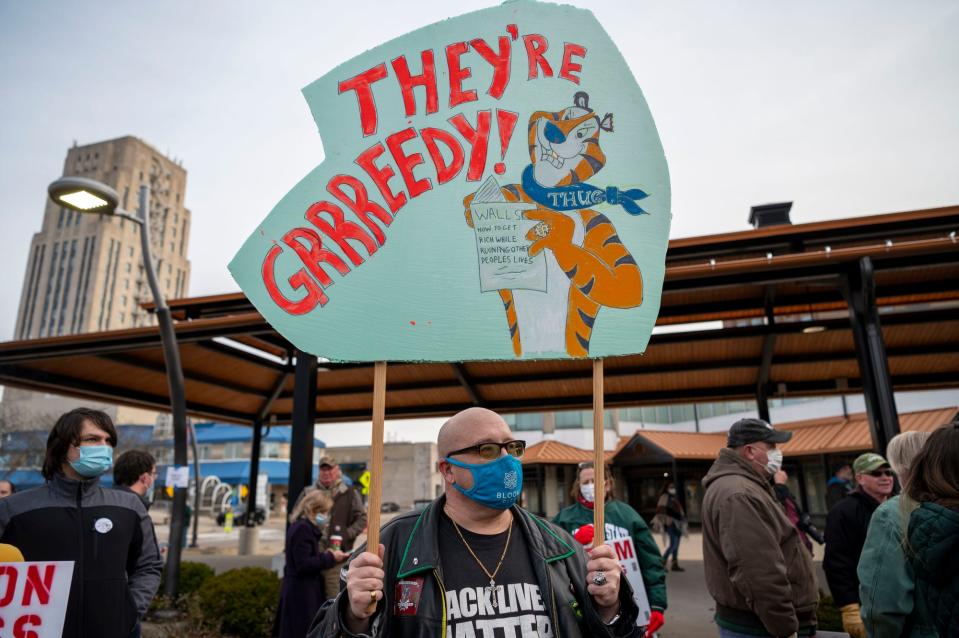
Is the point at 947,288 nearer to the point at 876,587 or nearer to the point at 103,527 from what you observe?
the point at 876,587

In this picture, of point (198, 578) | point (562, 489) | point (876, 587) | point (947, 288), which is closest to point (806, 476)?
point (562, 489)

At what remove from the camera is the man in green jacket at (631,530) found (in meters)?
4.50

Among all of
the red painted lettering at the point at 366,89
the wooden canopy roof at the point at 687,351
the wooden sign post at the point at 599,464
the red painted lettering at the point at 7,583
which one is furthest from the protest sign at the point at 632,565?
the red painted lettering at the point at 7,583

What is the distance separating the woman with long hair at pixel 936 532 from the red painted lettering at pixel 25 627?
3.93 metres

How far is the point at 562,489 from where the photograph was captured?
29.5 meters

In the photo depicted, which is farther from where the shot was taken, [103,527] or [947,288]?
[947,288]

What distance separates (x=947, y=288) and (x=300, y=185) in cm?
904

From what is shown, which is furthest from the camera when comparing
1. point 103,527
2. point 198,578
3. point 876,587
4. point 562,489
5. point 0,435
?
point 0,435

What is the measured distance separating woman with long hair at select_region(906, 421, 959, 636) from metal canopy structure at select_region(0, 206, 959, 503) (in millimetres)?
4563

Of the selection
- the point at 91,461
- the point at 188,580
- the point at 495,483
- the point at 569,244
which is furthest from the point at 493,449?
the point at 188,580

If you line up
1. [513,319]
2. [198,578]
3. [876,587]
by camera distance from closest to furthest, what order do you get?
[513,319] → [876,587] → [198,578]

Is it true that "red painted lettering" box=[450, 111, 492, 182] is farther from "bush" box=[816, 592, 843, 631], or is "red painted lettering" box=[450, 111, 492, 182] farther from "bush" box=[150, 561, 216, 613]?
"bush" box=[150, 561, 216, 613]

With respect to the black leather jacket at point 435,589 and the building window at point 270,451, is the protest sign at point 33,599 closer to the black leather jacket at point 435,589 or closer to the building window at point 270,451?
the black leather jacket at point 435,589

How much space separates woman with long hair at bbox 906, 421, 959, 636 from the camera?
7.07 feet
